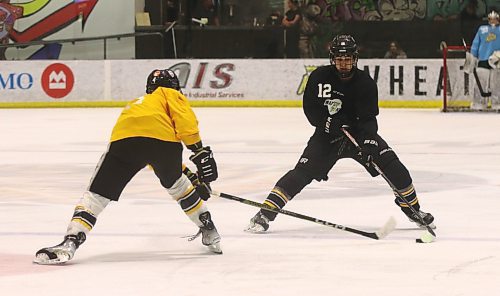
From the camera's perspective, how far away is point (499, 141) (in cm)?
1162

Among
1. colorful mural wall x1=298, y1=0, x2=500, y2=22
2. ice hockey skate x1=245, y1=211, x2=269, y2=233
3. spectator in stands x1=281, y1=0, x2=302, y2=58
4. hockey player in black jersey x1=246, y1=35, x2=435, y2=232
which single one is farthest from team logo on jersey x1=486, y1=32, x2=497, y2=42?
ice hockey skate x1=245, y1=211, x2=269, y2=233

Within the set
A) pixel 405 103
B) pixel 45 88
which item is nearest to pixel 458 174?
pixel 405 103

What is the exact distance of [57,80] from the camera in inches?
681

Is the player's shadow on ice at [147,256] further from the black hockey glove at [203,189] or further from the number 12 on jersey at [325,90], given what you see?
the number 12 on jersey at [325,90]

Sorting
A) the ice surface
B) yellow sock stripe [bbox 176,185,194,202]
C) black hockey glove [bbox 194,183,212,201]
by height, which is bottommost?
the ice surface

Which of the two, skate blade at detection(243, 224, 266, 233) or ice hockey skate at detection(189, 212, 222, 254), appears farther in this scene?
skate blade at detection(243, 224, 266, 233)

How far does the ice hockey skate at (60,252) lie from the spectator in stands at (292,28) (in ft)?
42.1

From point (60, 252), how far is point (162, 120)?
0.70 m

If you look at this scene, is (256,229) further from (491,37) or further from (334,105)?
(491,37)

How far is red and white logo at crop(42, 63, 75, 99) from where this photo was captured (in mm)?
17250

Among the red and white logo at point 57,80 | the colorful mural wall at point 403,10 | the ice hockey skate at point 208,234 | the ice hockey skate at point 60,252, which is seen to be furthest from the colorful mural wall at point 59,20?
the ice hockey skate at point 60,252

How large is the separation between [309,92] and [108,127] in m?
7.83

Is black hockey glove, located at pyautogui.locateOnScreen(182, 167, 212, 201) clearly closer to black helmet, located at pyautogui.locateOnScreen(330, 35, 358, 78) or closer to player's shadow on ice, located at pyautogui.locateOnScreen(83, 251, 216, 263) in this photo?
player's shadow on ice, located at pyautogui.locateOnScreen(83, 251, 216, 263)

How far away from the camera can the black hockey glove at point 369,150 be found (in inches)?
231
